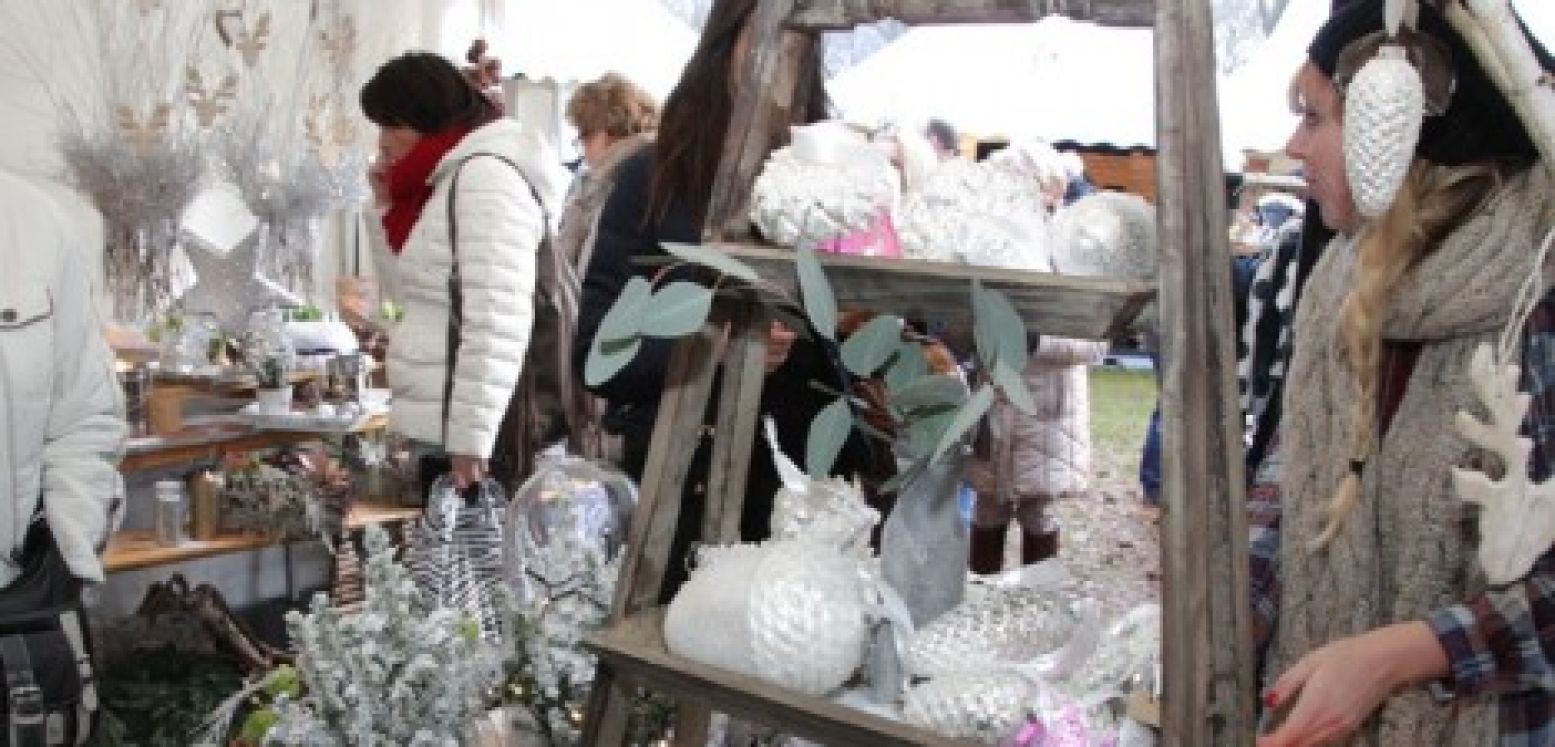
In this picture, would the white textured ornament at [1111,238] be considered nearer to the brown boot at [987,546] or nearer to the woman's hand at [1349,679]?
the woman's hand at [1349,679]

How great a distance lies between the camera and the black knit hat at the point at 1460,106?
1193 millimetres

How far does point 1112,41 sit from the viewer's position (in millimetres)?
5566

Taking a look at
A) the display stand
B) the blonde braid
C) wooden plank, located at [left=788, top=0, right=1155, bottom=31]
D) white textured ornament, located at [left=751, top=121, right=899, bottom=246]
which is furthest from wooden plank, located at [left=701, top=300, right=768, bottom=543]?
the blonde braid

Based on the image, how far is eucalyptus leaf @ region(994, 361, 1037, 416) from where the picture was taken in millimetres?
990

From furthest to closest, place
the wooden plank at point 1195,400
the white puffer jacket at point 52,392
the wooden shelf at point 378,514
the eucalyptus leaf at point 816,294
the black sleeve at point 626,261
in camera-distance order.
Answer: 1. the wooden shelf at point 378,514
2. the white puffer jacket at point 52,392
3. the black sleeve at point 626,261
4. the eucalyptus leaf at point 816,294
5. the wooden plank at point 1195,400

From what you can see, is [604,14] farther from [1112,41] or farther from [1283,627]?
[1283,627]

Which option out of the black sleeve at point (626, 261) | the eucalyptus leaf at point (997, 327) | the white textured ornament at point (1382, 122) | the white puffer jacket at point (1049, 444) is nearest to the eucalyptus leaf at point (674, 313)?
the eucalyptus leaf at point (997, 327)

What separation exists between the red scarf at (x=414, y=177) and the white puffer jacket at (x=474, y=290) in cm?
8

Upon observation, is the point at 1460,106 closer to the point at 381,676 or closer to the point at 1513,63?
the point at 1513,63

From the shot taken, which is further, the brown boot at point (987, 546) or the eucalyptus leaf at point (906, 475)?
the brown boot at point (987, 546)

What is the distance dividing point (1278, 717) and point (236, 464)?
2559 millimetres

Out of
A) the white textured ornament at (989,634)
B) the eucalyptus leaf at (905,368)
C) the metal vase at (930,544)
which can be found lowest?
the white textured ornament at (989,634)

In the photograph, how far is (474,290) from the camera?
282 cm

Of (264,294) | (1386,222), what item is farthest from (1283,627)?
(264,294)
